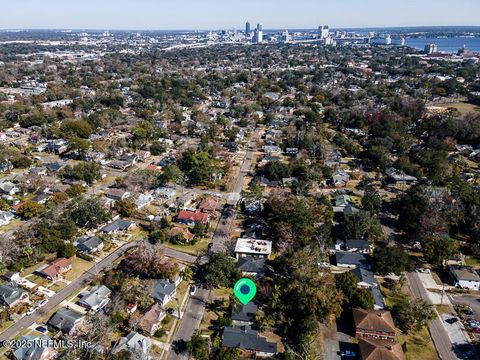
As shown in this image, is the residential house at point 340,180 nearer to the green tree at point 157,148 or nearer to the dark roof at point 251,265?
the dark roof at point 251,265

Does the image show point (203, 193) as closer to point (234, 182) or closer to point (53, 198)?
point (234, 182)

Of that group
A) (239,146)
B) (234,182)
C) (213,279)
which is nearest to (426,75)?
(239,146)

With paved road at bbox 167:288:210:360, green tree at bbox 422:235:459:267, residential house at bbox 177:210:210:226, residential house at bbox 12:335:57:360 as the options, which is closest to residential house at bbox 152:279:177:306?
paved road at bbox 167:288:210:360

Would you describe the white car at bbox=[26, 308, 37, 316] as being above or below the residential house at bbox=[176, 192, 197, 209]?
below

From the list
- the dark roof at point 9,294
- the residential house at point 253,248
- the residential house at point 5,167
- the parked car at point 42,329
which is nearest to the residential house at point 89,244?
the dark roof at point 9,294

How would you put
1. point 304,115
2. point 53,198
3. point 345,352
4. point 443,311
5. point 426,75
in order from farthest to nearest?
point 426,75, point 304,115, point 53,198, point 443,311, point 345,352

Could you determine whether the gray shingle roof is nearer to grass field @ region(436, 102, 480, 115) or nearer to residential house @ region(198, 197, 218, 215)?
residential house @ region(198, 197, 218, 215)

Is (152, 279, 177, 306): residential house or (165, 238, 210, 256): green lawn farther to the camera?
(165, 238, 210, 256): green lawn

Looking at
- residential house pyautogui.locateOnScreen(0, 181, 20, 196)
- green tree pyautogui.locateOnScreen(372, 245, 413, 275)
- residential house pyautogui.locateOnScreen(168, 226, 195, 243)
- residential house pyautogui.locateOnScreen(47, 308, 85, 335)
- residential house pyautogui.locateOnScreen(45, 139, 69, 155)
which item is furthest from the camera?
residential house pyautogui.locateOnScreen(45, 139, 69, 155)
